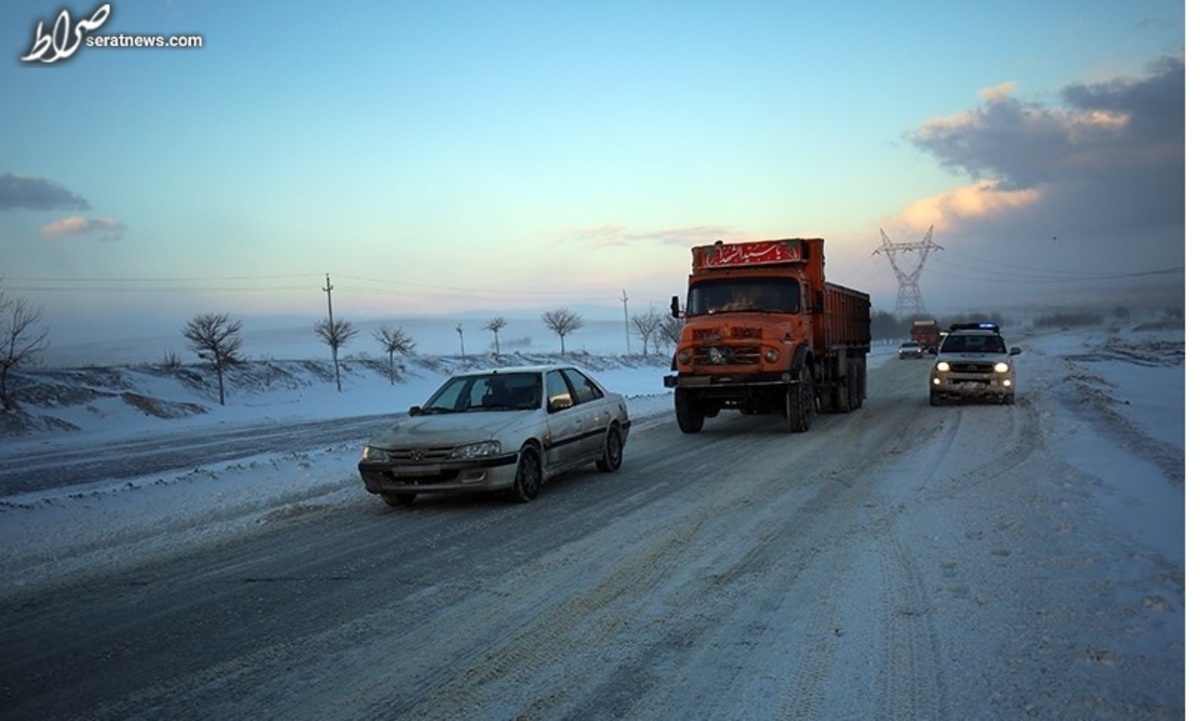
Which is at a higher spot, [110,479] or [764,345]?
[764,345]

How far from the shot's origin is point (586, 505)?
30.7 ft

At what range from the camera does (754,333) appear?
51.4 feet

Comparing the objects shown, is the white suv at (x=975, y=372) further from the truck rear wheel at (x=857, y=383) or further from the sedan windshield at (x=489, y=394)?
the sedan windshield at (x=489, y=394)

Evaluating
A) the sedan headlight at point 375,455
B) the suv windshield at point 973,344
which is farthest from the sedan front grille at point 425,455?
the suv windshield at point 973,344

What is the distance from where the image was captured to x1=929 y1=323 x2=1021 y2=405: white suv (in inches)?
774

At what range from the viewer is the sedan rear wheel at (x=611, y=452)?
11.7 metres

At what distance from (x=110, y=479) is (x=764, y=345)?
11478mm

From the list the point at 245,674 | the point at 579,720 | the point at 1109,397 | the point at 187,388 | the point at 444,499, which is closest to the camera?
the point at 579,720

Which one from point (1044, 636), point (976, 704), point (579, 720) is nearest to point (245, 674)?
point (579, 720)

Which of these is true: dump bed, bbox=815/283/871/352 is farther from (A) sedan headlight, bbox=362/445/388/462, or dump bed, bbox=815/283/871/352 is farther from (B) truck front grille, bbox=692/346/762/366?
(A) sedan headlight, bbox=362/445/388/462

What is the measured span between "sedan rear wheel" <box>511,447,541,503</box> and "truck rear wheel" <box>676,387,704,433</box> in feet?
22.5

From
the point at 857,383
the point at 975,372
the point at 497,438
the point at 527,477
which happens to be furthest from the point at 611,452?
the point at 975,372

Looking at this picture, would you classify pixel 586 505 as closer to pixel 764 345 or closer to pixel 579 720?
pixel 579 720

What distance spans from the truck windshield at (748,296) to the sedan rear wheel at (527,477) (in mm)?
7697
